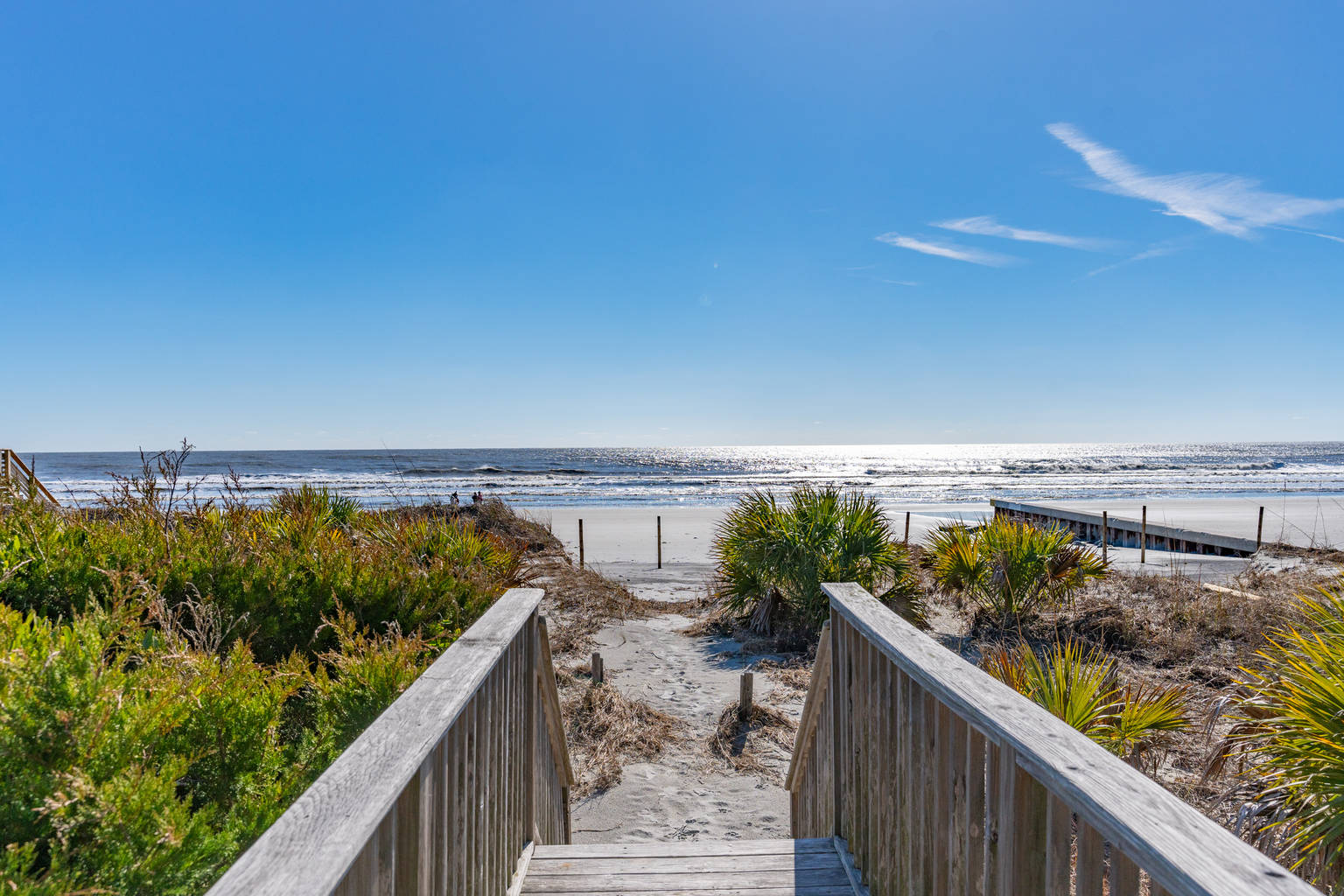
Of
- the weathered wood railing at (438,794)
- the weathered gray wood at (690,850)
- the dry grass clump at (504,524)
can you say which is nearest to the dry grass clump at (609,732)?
the weathered wood railing at (438,794)

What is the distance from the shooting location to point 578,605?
1055cm

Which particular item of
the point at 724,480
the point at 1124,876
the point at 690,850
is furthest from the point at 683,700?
the point at 724,480

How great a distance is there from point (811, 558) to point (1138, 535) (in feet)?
56.3

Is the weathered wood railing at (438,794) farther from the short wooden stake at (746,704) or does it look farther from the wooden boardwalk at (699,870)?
the short wooden stake at (746,704)

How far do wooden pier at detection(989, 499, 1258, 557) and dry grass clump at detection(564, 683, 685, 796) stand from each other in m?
14.3

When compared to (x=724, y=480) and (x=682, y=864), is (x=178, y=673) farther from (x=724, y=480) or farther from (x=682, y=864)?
(x=724, y=480)

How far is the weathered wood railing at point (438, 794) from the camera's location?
44.8 inches

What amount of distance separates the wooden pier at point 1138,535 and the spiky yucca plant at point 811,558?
10601mm

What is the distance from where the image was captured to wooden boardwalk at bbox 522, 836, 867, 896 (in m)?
2.88

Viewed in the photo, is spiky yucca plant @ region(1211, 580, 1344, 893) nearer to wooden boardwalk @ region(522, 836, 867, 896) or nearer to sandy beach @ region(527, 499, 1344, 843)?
wooden boardwalk @ region(522, 836, 867, 896)

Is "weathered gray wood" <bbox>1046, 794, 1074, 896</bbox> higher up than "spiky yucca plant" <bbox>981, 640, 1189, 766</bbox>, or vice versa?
"weathered gray wood" <bbox>1046, 794, 1074, 896</bbox>

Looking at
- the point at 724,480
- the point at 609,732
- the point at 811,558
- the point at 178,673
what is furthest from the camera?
the point at 724,480

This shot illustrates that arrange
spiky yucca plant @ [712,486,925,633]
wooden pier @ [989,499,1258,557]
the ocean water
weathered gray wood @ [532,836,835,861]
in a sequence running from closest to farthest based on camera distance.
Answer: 1. weathered gray wood @ [532,836,835,861]
2. spiky yucca plant @ [712,486,925,633]
3. wooden pier @ [989,499,1258,557]
4. the ocean water

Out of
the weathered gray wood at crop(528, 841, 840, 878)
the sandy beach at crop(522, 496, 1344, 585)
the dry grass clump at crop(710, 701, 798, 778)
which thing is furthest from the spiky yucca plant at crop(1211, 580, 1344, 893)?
the sandy beach at crop(522, 496, 1344, 585)
